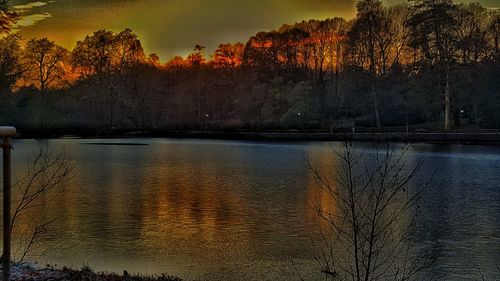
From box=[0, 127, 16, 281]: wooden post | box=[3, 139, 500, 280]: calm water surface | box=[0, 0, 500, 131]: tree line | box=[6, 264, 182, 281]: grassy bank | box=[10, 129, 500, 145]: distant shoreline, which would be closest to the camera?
box=[0, 127, 16, 281]: wooden post

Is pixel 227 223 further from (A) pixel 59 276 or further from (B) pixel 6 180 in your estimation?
(B) pixel 6 180

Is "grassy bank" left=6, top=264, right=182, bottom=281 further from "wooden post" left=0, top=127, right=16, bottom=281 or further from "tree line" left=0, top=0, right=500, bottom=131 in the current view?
"tree line" left=0, top=0, right=500, bottom=131

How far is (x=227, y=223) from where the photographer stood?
14.9 meters

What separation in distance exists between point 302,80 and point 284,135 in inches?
751

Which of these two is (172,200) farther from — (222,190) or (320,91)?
(320,91)

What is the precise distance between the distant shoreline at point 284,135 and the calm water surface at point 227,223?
12760 mm

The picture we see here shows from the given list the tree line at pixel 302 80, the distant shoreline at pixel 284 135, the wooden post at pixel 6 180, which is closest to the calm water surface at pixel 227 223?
the wooden post at pixel 6 180

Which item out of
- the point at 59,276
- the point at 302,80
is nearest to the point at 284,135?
the point at 302,80

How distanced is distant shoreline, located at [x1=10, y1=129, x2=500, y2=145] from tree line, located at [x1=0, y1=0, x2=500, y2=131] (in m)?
2.22

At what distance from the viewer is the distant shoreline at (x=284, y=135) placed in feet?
168

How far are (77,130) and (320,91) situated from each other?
3982 centimetres

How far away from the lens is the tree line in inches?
2302

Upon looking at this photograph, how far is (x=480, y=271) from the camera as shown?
9.95 metres

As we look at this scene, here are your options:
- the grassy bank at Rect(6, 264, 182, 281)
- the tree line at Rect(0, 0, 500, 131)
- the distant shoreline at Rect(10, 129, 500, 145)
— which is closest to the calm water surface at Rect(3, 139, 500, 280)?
the grassy bank at Rect(6, 264, 182, 281)
